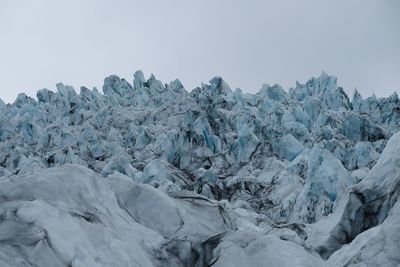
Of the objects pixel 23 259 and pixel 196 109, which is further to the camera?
pixel 196 109

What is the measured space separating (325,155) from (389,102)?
29.2 metres

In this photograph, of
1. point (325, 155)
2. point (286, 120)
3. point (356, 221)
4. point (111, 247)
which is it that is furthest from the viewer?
point (286, 120)

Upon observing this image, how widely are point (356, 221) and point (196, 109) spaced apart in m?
34.0

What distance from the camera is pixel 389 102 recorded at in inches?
1859

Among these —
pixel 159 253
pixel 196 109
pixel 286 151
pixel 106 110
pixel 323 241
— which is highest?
pixel 106 110

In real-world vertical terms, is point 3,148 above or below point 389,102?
above

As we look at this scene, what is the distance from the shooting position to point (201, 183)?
24.6 meters

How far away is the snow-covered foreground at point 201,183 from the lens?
6.28 metres

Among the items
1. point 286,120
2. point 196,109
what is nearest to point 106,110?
point 196,109

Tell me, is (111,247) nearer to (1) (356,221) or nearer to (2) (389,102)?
(1) (356,221)

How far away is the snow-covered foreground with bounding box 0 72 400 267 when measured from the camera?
628 centimetres

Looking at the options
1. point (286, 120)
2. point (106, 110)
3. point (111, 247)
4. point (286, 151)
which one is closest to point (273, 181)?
point (286, 151)

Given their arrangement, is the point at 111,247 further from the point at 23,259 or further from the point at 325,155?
the point at 325,155

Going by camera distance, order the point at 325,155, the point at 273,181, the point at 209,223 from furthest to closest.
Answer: the point at 273,181, the point at 325,155, the point at 209,223
